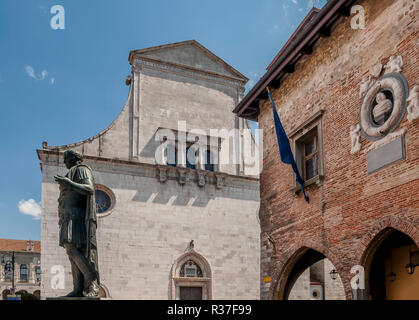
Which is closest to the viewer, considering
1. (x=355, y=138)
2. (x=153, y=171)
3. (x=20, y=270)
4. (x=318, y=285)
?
(x=355, y=138)

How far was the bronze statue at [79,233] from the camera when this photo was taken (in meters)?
7.18

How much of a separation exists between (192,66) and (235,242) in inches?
393

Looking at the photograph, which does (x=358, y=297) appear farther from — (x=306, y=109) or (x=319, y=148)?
(x=306, y=109)

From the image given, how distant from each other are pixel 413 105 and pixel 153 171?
616 inches

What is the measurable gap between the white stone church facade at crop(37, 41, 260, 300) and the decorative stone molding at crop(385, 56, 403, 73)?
48.0 ft

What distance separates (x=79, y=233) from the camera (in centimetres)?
721

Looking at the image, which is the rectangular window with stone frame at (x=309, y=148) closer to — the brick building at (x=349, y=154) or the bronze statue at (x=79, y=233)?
the brick building at (x=349, y=154)

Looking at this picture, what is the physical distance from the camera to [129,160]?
23.0 meters

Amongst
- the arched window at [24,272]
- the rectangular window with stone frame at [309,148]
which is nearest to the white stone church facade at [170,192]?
the rectangular window with stone frame at [309,148]

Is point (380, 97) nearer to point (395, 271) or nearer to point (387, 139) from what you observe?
point (387, 139)

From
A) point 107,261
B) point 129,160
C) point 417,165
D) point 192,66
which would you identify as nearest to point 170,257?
point 107,261

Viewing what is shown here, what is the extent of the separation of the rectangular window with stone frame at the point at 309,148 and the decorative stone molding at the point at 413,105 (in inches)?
124

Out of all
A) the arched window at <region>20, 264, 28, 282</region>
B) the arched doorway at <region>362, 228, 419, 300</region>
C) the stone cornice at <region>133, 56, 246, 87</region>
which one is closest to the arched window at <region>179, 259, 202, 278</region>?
the stone cornice at <region>133, 56, 246, 87</region>

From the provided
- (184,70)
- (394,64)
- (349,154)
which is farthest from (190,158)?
(394,64)
